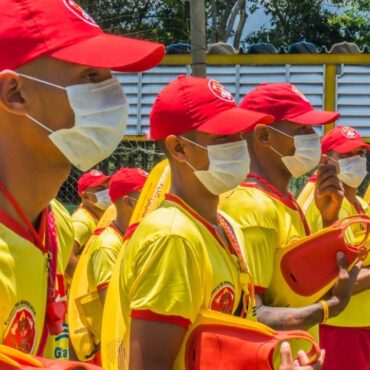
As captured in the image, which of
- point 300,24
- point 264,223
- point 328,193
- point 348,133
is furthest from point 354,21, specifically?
point 264,223

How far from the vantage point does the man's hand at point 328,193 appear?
580cm

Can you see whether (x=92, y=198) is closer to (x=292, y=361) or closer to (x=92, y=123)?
(x=292, y=361)

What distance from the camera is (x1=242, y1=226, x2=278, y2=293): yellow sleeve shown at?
14.0 feet

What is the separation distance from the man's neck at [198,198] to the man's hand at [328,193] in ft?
6.99

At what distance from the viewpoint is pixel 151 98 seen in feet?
45.1

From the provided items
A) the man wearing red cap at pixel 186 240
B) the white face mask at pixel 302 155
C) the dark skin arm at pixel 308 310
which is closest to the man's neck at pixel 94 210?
the white face mask at pixel 302 155

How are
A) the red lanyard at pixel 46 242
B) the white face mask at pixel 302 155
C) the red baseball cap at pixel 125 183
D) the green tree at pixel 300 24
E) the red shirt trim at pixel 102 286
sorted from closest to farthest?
the red lanyard at pixel 46 242, the white face mask at pixel 302 155, the red shirt trim at pixel 102 286, the red baseball cap at pixel 125 183, the green tree at pixel 300 24

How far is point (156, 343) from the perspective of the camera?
3189mm

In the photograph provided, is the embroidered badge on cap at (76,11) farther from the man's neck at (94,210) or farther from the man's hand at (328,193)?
the man's neck at (94,210)

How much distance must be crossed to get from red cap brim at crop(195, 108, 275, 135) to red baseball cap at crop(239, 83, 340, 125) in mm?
1263

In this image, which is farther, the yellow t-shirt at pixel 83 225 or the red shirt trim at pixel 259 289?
the yellow t-shirt at pixel 83 225

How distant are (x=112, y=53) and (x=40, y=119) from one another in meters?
0.25

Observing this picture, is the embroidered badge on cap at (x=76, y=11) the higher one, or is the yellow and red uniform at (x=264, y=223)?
the embroidered badge on cap at (x=76, y=11)

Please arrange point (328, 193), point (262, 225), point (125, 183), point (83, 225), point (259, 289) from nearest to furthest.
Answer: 1. point (259, 289)
2. point (262, 225)
3. point (328, 193)
4. point (125, 183)
5. point (83, 225)
